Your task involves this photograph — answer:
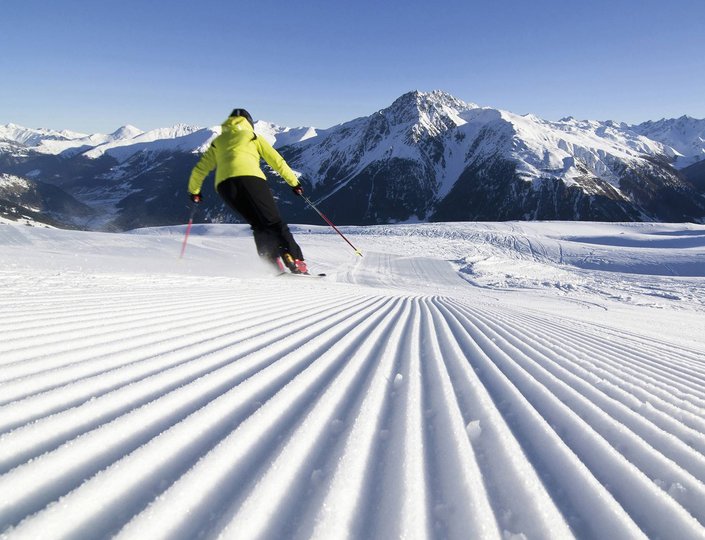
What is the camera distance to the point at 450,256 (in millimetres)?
22234

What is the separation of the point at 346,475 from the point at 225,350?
4.77ft

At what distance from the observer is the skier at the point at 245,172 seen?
6.79m

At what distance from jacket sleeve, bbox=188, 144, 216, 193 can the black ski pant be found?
0.59 metres

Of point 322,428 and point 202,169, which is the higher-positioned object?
point 202,169

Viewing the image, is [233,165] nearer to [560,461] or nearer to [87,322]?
[87,322]

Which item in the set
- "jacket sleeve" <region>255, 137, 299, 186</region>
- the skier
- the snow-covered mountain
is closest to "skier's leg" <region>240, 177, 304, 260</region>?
the skier

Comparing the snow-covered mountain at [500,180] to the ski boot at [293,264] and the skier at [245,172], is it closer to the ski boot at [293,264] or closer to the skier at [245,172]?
the ski boot at [293,264]

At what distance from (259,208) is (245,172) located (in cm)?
66

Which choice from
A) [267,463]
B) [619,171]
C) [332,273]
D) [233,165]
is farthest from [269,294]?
[619,171]

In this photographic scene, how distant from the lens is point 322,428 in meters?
1.66

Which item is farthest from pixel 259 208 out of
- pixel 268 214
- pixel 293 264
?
pixel 293 264

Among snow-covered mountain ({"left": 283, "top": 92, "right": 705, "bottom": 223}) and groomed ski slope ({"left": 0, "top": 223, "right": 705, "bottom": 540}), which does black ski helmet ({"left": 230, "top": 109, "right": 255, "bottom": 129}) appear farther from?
snow-covered mountain ({"left": 283, "top": 92, "right": 705, "bottom": 223})

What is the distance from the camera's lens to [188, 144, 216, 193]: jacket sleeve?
287 inches

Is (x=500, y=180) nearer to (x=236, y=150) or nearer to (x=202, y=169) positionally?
(x=202, y=169)
